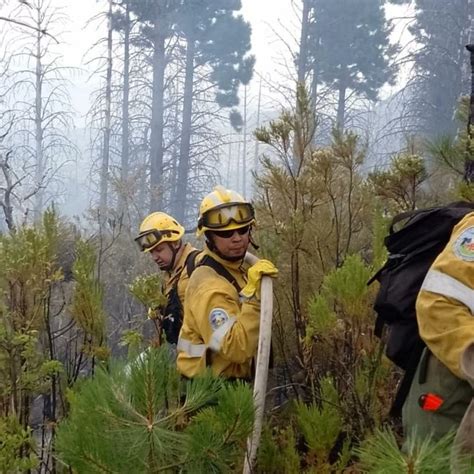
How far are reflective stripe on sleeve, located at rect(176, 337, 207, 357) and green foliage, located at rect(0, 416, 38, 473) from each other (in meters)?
0.78

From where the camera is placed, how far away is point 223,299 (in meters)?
2.71

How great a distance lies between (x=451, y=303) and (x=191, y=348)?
1376mm

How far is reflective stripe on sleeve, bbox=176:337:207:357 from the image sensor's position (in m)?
2.72

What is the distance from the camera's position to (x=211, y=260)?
296 centimetres

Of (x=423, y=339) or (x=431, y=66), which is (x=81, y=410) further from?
(x=431, y=66)

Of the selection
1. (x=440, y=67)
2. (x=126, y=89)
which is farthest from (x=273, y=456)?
(x=126, y=89)

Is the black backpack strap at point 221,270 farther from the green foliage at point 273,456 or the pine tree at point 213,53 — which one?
the pine tree at point 213,53

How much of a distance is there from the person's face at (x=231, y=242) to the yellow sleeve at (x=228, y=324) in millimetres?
295

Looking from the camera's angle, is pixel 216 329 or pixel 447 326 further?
pixel 216 329

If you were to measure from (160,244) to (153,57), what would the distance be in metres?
24.0

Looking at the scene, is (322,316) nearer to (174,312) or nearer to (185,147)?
(174,312)

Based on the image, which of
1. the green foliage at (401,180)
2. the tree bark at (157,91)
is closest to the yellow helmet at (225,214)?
the green foliage at (401,180)

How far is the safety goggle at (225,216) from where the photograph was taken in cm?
298

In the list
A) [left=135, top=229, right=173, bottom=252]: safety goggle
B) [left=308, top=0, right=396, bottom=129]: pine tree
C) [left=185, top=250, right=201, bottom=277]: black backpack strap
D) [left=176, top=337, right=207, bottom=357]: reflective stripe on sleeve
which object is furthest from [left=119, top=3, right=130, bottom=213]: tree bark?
[left=176, top=337, right=207, bottom=357]: reflective stripe on sleeve
